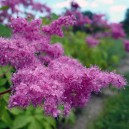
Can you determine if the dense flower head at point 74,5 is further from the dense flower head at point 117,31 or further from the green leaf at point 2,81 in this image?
the dense flower head at point 117,31

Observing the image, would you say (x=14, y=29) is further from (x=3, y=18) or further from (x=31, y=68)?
(x=3, y=18)

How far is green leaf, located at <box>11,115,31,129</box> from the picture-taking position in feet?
11.3

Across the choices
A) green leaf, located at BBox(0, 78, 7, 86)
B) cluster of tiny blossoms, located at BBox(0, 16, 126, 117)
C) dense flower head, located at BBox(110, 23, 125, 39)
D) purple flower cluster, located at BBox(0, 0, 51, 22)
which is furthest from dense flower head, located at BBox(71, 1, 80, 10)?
dense flower head, located at BBox(110, 23, 125, 39)

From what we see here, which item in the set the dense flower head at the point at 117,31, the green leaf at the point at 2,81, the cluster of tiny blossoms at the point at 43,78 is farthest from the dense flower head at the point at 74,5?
the dense flower head at the point at 117,31

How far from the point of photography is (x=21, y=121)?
3.51 m

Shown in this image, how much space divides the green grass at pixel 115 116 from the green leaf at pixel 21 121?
1.75 metres

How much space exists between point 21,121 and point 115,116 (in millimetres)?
2324

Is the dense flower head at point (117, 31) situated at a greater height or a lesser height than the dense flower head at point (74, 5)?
lesser

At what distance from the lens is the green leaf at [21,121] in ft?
11.3

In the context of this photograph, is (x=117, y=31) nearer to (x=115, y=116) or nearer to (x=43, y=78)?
(x=115, y=116)

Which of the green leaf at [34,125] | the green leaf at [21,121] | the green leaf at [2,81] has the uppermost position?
the green leaf at [2,81]

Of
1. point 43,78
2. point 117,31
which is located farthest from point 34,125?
point 117,31

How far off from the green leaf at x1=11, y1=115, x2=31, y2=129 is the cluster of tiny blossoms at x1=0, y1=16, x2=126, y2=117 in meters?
1.37

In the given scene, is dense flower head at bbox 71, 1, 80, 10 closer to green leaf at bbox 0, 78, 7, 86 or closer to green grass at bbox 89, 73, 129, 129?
green grass at bbox 89, 73, 129, 129
